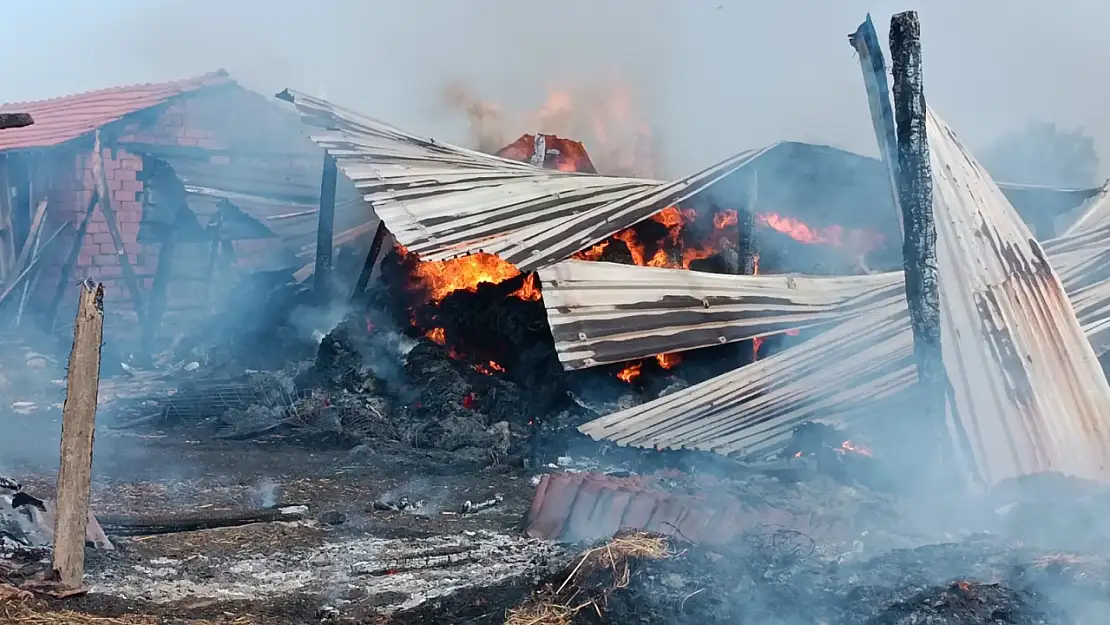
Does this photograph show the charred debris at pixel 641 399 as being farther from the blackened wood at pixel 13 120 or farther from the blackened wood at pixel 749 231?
the blackened wood at pixel 13 120

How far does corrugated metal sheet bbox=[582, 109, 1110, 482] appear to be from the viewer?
19.9 feet

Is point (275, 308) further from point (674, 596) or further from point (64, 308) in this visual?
point (674, 596)

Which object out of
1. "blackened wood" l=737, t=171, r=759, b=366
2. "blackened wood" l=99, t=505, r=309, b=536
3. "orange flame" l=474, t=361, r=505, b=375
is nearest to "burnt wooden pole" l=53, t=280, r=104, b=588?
"blackened wood" l=99, t=505, r=309, b=536

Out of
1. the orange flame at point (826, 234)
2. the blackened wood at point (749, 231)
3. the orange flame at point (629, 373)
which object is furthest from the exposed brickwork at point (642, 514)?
the orange flame at point (826, 234)

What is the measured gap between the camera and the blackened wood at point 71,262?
1435cm

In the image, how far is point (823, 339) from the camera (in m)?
8.05

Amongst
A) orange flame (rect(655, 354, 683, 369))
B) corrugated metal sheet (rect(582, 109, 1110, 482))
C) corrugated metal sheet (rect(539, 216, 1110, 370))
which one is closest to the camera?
corrugated metal sheet (rect(582, 109, 1110, 482))

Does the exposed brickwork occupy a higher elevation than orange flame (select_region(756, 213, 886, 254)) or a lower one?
lower

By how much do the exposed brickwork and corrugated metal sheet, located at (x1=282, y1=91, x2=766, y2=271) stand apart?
8.14 ft

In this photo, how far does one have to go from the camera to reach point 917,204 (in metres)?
5.58

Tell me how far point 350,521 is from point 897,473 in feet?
13.4

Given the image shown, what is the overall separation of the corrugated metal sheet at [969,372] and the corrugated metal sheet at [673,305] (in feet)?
1.37

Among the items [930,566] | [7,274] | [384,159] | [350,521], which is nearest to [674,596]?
[930,566]

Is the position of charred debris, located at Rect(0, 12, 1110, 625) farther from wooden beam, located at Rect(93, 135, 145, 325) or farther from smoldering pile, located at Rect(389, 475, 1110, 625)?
A: wooden beam, located at Rect(93, 135, 145, 325)
